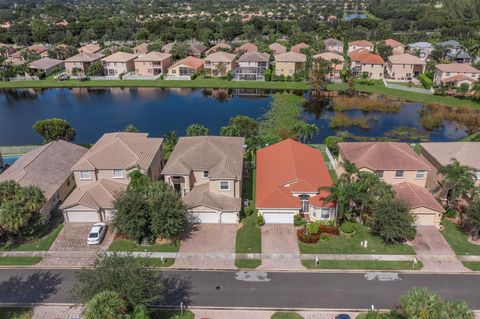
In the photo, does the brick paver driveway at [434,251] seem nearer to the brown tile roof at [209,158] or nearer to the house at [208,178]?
the house at [208,178]

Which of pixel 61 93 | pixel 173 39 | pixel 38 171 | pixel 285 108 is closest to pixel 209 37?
pixel 173 39

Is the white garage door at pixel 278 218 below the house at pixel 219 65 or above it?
below

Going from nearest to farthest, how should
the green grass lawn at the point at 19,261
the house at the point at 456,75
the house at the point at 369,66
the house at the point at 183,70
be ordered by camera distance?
1. the green grass lawn at the point at 19,261
2. the house at the point at 456,75
3. the house at the point at 369,66
4. the house at the point at 183,70

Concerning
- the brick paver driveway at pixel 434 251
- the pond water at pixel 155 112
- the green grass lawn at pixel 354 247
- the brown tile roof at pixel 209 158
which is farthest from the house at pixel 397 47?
the green grass lawn at pixel 354 247

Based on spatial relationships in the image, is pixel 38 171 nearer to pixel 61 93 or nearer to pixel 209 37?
pixel 61 93

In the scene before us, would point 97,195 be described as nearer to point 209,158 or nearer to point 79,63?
point 209,158
